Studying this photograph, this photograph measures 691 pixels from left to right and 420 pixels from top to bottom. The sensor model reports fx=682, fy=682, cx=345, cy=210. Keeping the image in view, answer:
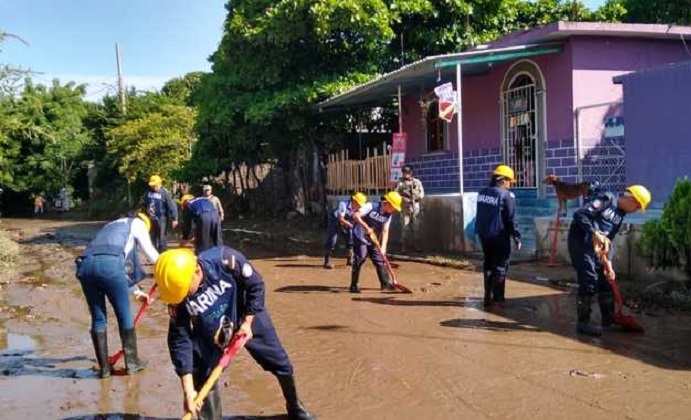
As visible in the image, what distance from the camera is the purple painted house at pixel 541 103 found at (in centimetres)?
1242

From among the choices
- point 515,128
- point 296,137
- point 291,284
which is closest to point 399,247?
point 515,128

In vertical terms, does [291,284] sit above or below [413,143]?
below

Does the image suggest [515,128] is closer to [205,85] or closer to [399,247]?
[399,247]

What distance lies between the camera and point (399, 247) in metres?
14.9

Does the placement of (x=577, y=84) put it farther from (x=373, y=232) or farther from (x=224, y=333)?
(x=224, y=333)

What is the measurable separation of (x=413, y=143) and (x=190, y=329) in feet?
47.6

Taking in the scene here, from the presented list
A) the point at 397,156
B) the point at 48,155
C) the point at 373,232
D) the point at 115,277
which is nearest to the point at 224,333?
the point at 115,277

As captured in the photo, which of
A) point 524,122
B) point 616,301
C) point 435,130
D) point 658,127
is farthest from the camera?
point 435,130

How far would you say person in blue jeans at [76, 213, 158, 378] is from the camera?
5797 mm

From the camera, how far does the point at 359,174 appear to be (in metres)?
17.8

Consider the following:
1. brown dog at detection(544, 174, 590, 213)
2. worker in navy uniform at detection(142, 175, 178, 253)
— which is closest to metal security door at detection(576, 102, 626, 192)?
brown dog at detection(544, 174, 590, 213)

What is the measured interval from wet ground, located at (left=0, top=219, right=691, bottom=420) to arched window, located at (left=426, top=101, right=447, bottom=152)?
303 inches

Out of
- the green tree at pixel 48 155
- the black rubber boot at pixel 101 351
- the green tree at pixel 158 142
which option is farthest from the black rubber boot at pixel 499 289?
the green tree at pixel 48 155

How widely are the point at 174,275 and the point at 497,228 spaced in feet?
16.8
